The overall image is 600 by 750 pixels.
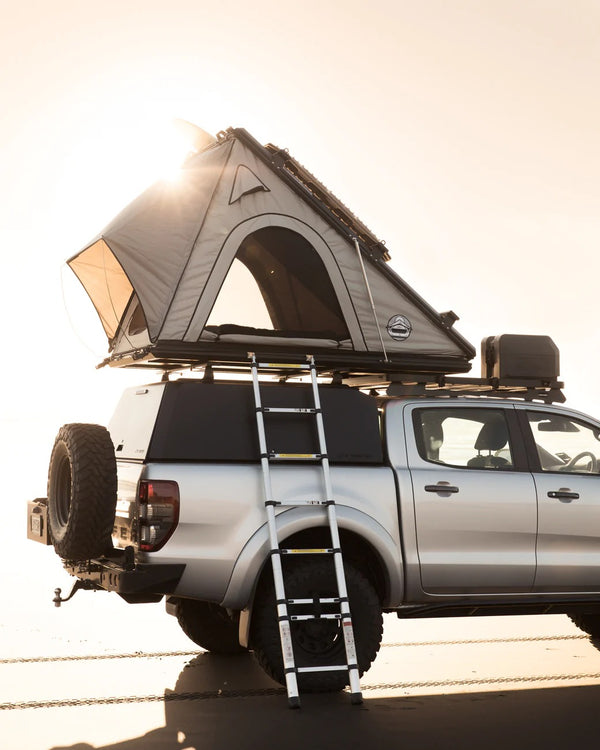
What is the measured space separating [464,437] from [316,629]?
5.87ft

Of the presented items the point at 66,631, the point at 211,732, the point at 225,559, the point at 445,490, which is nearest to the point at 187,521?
the point at 225,559

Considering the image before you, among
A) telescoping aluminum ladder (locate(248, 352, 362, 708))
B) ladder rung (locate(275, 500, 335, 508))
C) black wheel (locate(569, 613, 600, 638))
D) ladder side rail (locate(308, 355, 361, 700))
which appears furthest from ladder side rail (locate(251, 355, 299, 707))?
black wheel (locate(569, 613, 600, 638))

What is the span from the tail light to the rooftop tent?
122 centimetres

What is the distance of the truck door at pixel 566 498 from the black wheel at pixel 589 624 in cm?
124

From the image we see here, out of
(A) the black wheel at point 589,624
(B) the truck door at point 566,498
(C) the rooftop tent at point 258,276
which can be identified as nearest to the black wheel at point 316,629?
(B) the truck door at point 566,498

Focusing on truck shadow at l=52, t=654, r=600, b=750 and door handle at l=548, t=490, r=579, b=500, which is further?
door handle at l=548, t=490, r=579, b=500

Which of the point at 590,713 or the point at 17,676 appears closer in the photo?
the point at 590,713

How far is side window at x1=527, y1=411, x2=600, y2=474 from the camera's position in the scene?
318 inches

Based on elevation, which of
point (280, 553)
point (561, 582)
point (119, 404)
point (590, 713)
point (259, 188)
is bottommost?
point (590, 713)

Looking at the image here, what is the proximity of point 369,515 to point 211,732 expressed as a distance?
1.84 metres

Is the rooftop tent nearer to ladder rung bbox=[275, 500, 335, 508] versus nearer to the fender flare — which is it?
ladder rung bbox=[275, 500, 335, 508]

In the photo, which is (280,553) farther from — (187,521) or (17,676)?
(17,676)

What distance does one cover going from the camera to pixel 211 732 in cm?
621

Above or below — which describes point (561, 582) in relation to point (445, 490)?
below
